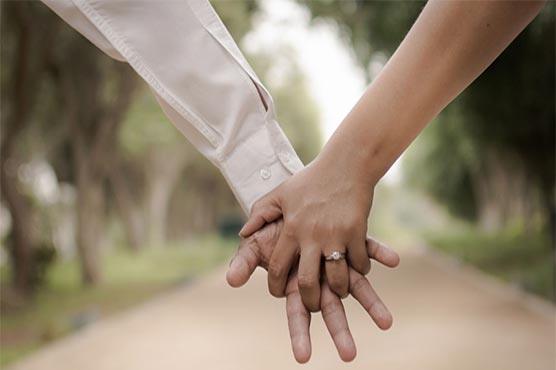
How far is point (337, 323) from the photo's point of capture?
95.6 inches

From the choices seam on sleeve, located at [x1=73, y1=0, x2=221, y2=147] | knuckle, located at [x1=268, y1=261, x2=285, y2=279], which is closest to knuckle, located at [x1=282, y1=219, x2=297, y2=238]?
knuckle, located at [x1=268, y1=261, x2=285, y2=279]

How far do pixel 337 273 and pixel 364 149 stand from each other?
373 mm

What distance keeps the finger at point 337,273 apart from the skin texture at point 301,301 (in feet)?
0.12

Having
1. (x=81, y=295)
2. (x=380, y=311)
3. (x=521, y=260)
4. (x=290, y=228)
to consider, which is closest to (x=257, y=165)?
(x=290, y=228)

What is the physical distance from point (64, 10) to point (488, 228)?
39.3 meters

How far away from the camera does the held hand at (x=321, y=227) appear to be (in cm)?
239

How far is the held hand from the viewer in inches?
94.1

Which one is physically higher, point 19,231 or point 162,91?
point 162,91

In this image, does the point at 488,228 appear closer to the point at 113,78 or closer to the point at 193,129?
the point at 113,78

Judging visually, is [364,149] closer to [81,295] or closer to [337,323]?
Result: [337,323]

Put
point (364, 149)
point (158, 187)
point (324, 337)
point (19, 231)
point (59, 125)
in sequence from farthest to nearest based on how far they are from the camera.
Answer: point (158, 187) → point (59, 125) → point (19, 231) → point (324, 337) → point (364, 149)

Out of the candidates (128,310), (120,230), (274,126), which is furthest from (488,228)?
(274,126)

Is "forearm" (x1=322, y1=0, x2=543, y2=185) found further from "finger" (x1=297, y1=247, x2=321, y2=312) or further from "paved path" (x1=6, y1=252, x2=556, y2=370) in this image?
"paved path" (x1=6, y1=252, x2=556, y2=370)

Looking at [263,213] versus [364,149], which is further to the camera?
[263,213]
